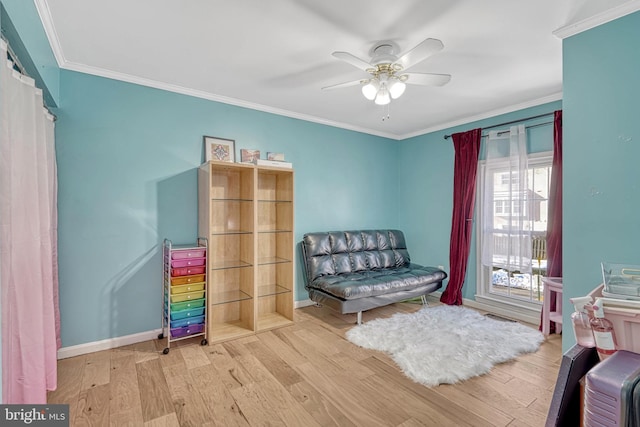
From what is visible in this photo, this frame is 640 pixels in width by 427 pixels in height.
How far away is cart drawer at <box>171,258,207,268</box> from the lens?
8.88ft

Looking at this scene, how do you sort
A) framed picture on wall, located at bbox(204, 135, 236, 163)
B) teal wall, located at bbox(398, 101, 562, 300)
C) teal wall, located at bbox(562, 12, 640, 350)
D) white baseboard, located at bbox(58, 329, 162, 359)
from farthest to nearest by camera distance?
teal wall, located at bbox(398, 101, 562, 300)
framed picture on wall, located at bbox(204, 135, 236, 163)
white baseboard, located at bbox(58, 329, 162, 359)
teal wall, located at bbox(562, 12, 640, 350)

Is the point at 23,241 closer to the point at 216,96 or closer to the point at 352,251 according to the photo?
the point at 216,96

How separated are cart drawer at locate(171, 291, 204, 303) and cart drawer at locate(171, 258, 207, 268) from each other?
28 cm

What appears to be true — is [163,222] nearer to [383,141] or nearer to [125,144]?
[125,144]

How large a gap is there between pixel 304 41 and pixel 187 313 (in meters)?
2.65

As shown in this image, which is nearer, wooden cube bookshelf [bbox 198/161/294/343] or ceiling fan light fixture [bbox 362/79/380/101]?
ceiling fan light fixture [bbox 362/79/380/101]

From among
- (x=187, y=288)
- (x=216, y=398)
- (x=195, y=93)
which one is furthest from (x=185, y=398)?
(x=195, y=93)

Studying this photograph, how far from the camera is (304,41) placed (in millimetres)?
2209

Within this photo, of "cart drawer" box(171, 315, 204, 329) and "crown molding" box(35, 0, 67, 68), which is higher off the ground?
"crown molding" box(35, 0, 67, 68)

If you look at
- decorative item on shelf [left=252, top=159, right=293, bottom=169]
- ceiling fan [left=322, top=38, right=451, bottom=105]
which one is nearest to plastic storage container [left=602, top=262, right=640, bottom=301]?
ceiling fan [left=322, top=38, right=451, bottom=105]

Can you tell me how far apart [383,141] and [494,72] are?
7.38ft

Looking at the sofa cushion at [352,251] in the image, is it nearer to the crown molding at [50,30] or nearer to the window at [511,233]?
the window at [511,233]

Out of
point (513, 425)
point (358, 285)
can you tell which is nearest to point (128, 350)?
point (358, 285)

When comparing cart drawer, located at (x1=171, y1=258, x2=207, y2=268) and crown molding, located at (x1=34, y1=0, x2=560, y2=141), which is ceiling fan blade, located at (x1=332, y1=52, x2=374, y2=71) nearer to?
crown molding, located at (x1=34, y1=0, x2=560, y2=141)
